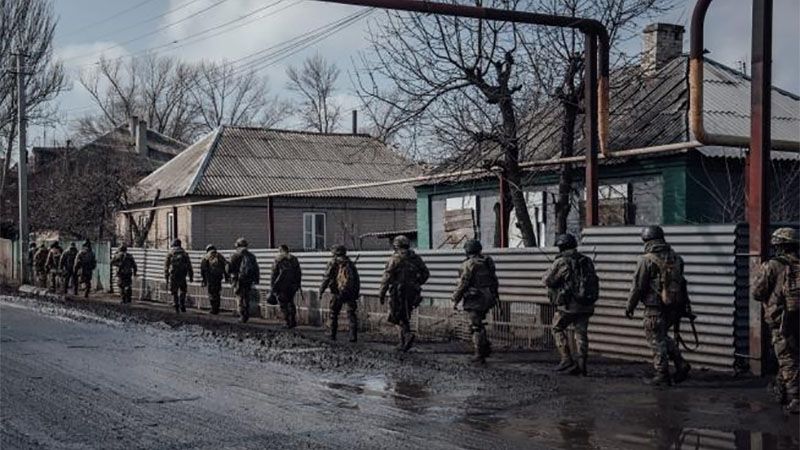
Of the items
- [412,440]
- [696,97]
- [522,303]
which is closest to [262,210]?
[522,303]

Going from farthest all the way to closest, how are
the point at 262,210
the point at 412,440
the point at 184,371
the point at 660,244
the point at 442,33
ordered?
the point at 262,210, the point at 442,33, the point at 184,371, the point at 660,244, the point at 412,440

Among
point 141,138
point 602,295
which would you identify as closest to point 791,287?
point 602,295

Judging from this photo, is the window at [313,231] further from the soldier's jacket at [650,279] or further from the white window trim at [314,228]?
the soldier's jacket at [650,279]

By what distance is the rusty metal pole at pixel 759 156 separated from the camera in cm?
989

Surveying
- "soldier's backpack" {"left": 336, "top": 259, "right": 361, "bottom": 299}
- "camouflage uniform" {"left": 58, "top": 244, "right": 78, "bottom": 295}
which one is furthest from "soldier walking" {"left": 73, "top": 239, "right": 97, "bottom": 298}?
"soldier's backpack" {"left": 336, "top": 259, "right": 361, "bottom": 299}

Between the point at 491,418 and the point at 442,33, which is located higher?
the point at 442,33

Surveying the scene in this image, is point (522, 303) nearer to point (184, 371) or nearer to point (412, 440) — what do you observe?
point (184, 371)

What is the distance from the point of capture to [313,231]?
37.0 m

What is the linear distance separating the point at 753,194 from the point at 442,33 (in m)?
7.27

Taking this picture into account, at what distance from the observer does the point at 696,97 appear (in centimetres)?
1067

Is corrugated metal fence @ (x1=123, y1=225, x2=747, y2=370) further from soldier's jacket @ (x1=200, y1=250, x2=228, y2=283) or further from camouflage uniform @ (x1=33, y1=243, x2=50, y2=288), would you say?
camouflage uniform @ (x1=33, y1=243, x2=50, y2=288)

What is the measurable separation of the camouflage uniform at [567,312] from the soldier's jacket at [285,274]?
7258 mm

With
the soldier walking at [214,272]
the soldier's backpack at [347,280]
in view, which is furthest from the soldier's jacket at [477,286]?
the soldier walking at [214,272]

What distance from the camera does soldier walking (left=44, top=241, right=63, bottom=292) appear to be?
1171 inches
